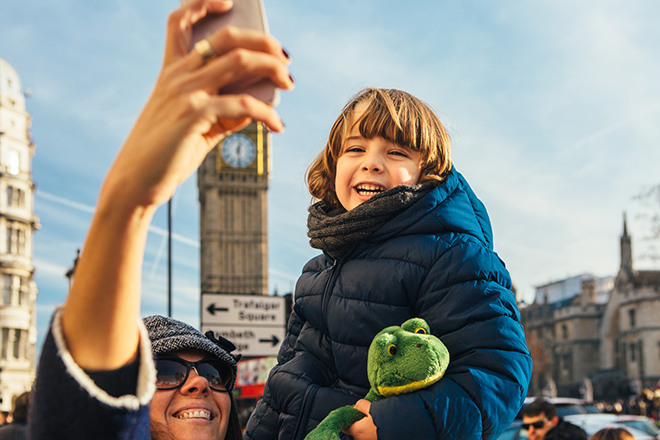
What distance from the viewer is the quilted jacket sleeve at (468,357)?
1.54 m

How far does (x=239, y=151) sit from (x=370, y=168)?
6342 centimetres

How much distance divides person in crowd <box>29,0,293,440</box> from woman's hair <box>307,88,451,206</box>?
1.18 m

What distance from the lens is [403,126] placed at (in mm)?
2012

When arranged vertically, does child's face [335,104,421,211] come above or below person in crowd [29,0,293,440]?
above

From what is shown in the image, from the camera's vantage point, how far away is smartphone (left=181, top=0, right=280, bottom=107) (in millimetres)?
838

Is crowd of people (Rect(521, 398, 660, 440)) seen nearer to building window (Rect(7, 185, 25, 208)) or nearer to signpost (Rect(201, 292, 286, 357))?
signpost (Rect(201, 292, 286, 357))

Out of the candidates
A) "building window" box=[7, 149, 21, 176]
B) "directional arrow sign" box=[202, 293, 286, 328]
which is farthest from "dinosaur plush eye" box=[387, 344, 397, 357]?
"building window" box=[7, 149, 21, 176]

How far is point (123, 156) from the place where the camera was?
2.65 ft

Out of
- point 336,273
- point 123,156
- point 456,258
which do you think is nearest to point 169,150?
point 123,156

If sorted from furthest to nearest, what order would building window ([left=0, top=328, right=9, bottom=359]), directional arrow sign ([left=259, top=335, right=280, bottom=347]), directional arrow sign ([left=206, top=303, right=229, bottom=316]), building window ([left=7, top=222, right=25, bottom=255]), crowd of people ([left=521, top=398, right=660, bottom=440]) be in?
building window ([left=7, top=222, right=25, bottom=255]), building window ([left=0, top=328, right=9, bottom=359]), directional arrow sign ([left=259, top=335, right=280, bottom=347]), directional arrow sign ([left=206, top=303, right=229, bottom=316]), crowd of people ([left=521, top=398, right=660, bottom=440])

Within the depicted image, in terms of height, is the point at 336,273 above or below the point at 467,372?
above

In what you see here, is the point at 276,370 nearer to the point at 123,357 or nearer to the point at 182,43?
the point at 123,357

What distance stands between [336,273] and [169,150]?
1.21 meters

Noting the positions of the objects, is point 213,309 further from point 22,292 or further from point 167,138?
point 22,292
